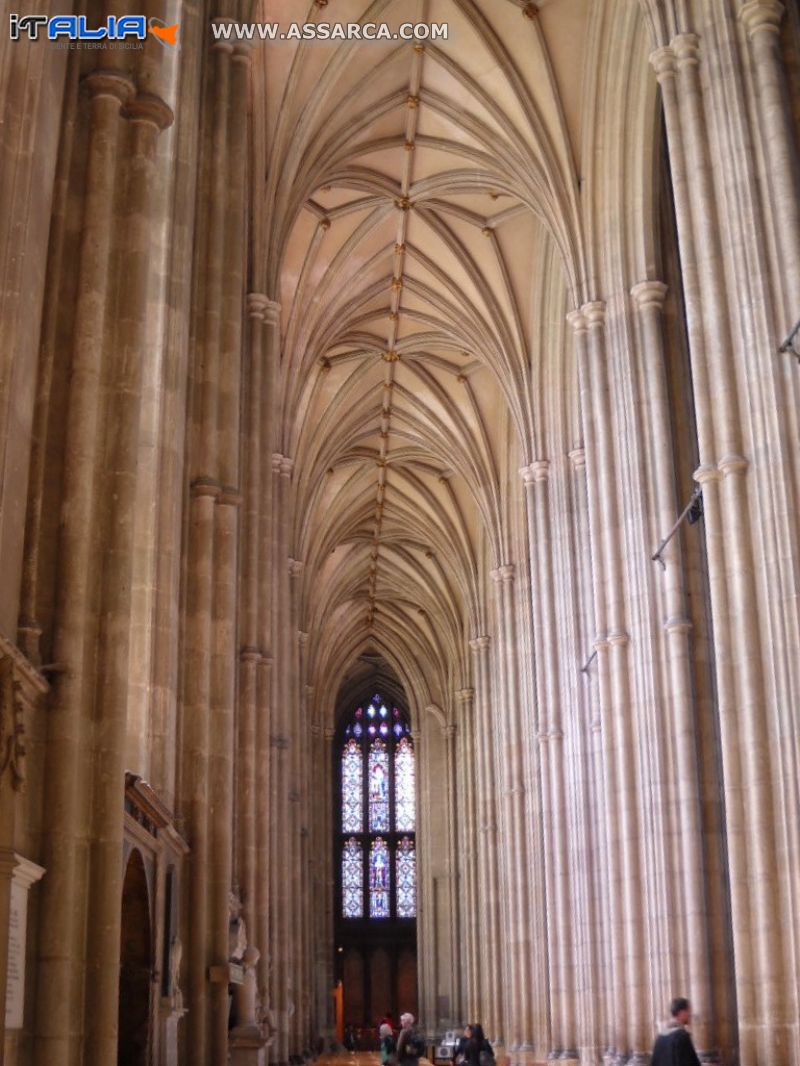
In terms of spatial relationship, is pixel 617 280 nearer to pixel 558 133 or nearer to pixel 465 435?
pixel 558 133

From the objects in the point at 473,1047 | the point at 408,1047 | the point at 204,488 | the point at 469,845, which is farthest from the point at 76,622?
the point at 469,845

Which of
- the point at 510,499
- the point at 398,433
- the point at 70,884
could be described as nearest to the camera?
the point at 70,884

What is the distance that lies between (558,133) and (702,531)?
7.69 metres

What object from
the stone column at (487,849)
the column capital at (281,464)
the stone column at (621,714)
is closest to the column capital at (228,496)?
the stone column at (621,714)

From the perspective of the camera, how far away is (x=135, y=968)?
12336 millimetres

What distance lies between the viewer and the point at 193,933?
14.5 m

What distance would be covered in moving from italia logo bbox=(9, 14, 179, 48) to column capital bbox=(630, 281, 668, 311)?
40.3 ft

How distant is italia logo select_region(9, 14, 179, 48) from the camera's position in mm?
8719

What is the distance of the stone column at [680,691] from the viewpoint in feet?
62.3

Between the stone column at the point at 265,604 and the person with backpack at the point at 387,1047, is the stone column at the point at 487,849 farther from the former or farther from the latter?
the stone column at the point at 265,604

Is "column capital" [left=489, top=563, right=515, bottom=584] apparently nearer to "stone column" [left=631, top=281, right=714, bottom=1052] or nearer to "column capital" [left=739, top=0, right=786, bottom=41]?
"stone column" [left=631, top=281, right=714, bottom=1052]

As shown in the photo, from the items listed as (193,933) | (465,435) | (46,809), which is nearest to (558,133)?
(465,435)

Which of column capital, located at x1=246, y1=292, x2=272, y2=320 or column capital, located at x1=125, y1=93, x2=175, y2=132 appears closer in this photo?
column capital, located at x1=125, y1=93, x2=175, y2=132

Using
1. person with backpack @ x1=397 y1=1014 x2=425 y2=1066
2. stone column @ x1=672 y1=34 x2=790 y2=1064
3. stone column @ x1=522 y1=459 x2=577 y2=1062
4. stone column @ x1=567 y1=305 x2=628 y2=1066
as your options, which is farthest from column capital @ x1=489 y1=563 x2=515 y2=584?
stone column @ x1=672 y1=34 x2=790 y2=1064
